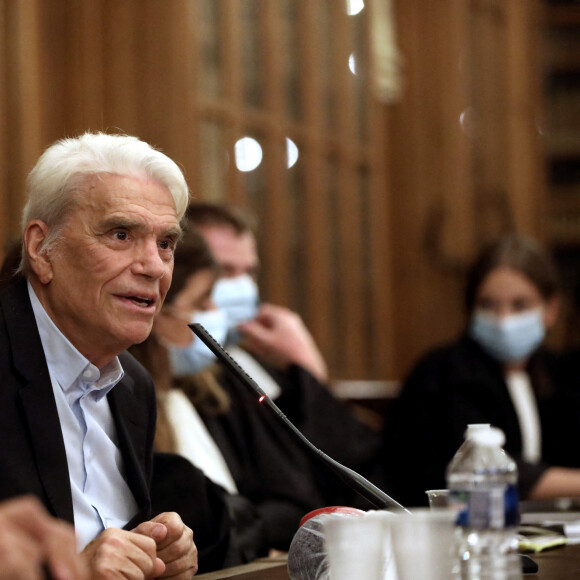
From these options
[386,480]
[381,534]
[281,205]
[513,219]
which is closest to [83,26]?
[281,205]

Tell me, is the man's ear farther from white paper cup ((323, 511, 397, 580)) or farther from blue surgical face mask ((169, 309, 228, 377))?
blue surgical face mask ((169, 309, 228, 377))

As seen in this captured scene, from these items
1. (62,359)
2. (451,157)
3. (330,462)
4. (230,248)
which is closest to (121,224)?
(62,359)

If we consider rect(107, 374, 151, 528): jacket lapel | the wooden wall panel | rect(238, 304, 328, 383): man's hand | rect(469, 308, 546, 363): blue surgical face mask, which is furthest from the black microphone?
the wooden wall panel

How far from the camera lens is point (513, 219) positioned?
6551 mm

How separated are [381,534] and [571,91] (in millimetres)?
6406

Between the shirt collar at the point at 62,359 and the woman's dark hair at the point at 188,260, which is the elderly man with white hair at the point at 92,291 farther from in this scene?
the woman's dark hair at the point at 188,260

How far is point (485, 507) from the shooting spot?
1.19 metres

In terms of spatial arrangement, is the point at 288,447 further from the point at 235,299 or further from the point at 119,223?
the point at 119,223

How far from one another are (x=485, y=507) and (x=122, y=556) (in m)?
0.49

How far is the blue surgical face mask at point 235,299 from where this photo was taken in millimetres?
3531

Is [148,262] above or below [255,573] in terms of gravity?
above

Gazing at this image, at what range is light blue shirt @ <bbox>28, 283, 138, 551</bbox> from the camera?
1.66 meters

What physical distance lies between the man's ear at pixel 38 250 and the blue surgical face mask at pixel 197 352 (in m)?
1.20

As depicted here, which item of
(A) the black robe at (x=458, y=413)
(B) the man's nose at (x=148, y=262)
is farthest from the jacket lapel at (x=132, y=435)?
(A) the black robe at (x=458, y=413)
